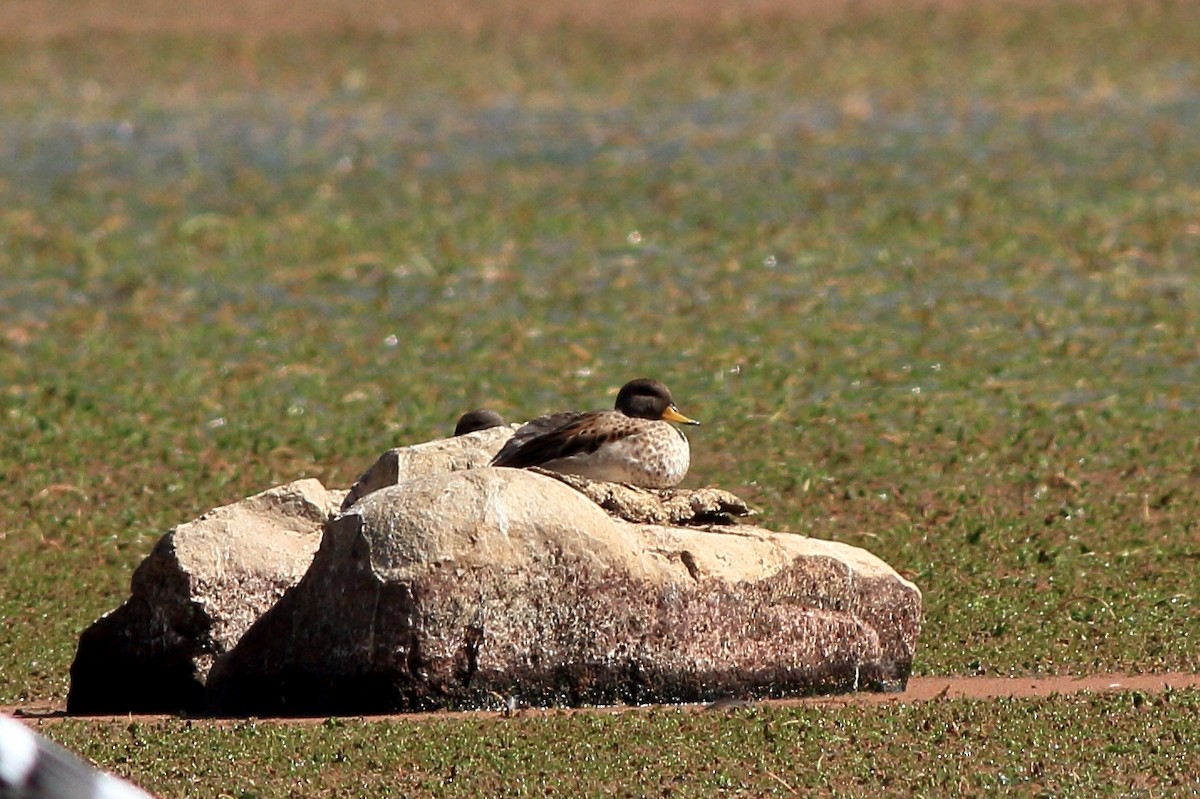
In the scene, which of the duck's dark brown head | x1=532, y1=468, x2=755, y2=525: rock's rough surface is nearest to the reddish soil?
x1=532, y1=468, x2=755, y2=525: rock's rough surface

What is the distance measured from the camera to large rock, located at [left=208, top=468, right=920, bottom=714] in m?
7.99

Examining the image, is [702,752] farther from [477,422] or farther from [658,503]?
[477,422]

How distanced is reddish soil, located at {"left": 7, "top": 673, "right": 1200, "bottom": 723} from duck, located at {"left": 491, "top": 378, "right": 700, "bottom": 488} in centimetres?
141

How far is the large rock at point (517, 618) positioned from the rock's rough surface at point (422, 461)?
106 centimetres

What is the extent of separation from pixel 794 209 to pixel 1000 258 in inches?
95.9

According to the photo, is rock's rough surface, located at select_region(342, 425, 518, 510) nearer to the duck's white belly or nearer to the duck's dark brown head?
the duck's white belly

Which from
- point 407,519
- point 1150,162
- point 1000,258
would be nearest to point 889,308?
point 1000,258

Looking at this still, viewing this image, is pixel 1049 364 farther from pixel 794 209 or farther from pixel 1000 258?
pixel 794 209

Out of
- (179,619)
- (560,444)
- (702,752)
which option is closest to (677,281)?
(560,444)

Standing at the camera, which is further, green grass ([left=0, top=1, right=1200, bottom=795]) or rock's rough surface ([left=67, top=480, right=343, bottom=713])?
green grass ([left=0, top=1, right=1200, bottom=795])

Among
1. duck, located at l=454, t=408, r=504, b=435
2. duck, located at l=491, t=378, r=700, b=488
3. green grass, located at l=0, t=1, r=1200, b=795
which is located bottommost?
green grass, located at l=0, t=1, r=1200, b=795

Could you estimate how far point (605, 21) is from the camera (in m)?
27.8

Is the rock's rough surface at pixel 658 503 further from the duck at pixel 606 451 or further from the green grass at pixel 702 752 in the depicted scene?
the green grass at pixel 702 752

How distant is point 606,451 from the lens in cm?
934
